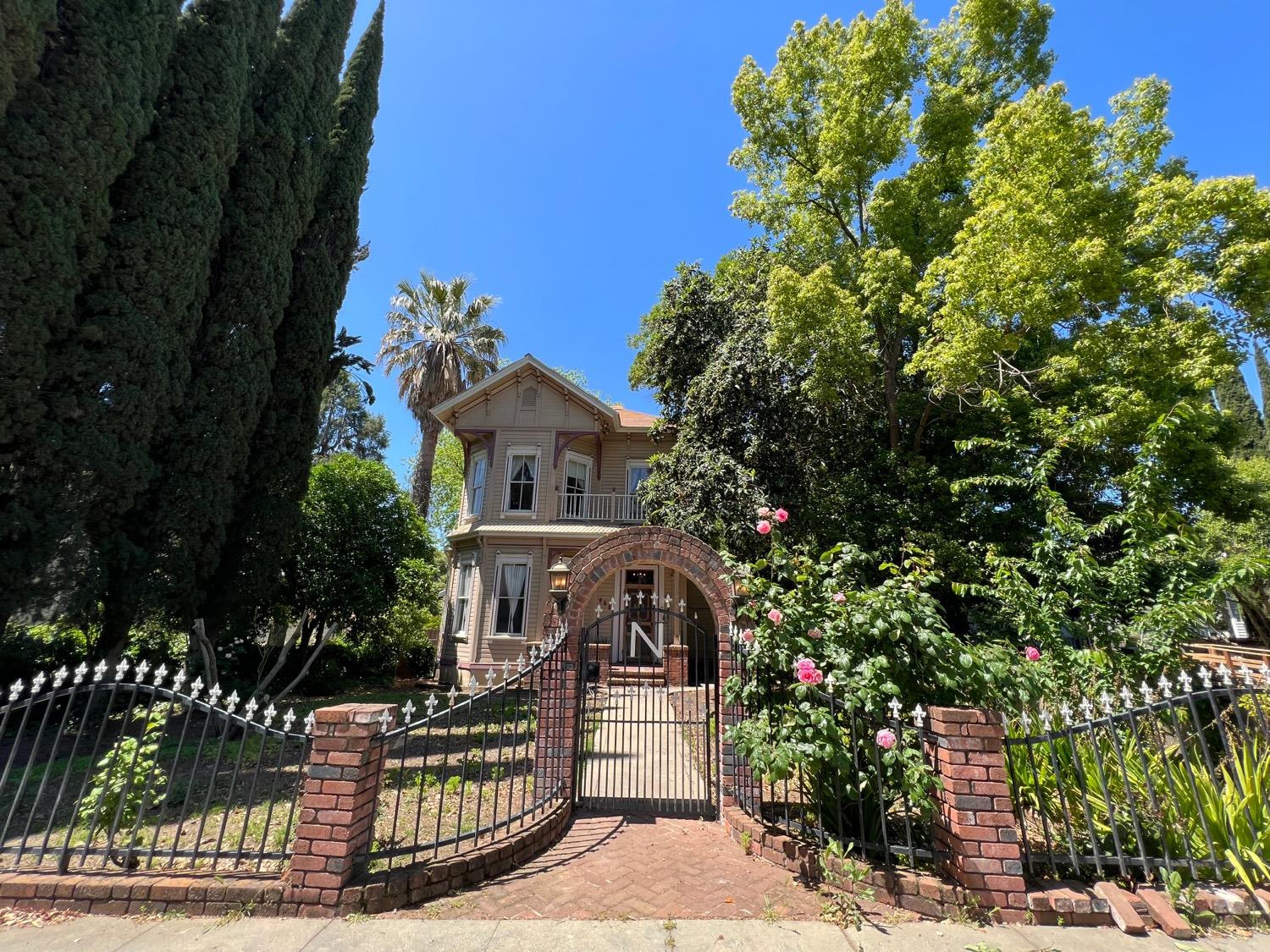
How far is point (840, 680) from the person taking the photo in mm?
4262

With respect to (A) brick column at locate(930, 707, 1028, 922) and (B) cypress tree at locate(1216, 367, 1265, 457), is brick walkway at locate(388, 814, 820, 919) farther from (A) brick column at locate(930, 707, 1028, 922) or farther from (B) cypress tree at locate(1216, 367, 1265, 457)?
(B) cypress tree at locate(1216, 367, 1265, 457)

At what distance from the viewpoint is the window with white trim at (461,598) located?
15.7m

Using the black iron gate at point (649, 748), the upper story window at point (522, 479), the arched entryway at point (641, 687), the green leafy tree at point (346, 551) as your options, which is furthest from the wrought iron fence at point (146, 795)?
the upper story window at point (522, 479)

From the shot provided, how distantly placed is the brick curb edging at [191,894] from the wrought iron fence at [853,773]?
275cm

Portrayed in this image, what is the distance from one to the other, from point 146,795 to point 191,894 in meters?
0.87

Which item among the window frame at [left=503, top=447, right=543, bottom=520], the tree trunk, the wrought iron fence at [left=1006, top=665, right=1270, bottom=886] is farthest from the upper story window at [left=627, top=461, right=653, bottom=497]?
the wrought iron fence at [left=1006, top=665, right=1270, bottom=886]

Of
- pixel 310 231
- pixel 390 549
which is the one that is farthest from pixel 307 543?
pixel 310 231

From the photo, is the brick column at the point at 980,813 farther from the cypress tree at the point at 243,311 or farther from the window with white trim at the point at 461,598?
the window with white trim at the point at 461,598

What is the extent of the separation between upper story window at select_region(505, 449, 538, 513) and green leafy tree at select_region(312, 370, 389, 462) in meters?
22.1

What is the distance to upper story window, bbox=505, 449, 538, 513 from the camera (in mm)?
16094

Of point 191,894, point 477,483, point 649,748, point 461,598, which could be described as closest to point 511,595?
point 461,598

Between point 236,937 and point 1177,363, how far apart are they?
1318 cm

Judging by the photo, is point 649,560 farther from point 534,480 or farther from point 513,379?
point 513,379

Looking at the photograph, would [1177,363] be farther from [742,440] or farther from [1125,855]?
[1125,855]
